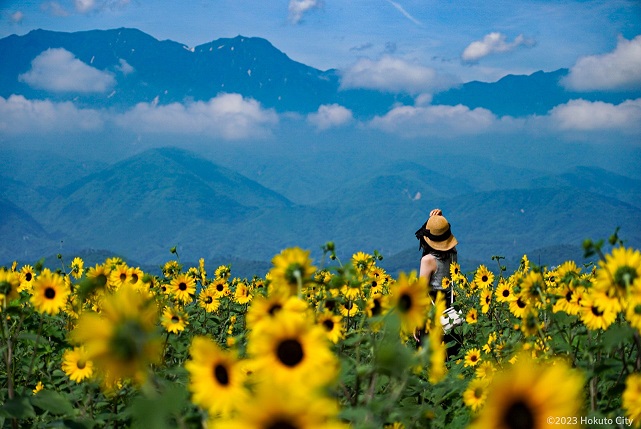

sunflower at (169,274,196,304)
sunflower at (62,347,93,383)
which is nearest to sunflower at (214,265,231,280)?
sunflower at (169,274,196,304)

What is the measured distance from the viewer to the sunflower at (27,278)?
636 centimetres

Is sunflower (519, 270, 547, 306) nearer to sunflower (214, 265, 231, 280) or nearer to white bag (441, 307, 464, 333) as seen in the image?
white bag (441, 307, 464, 333)

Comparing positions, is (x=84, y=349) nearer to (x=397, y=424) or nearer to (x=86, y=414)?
(x=86, y=414)

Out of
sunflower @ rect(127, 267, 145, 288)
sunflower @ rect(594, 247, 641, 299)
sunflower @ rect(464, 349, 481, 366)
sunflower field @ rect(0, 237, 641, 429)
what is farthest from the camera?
sunflower @ rect(127, 267, 145, 288)

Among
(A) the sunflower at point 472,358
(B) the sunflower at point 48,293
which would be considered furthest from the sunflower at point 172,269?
(A) the sunflower at point 472,358

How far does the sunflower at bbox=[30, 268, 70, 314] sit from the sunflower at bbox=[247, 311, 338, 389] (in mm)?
2851

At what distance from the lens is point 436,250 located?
836 centimetres

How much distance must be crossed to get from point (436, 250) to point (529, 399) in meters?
6.94

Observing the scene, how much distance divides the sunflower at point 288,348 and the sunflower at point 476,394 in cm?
162

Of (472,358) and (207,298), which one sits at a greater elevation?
(207,298)

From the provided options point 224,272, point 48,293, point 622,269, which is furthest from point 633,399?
point 224,272

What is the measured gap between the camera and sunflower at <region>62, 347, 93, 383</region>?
4.07 m

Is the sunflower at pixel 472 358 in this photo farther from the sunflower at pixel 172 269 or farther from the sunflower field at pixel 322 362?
the sunflower at pixel 172 269

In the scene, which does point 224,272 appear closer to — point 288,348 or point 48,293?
point 48,293
